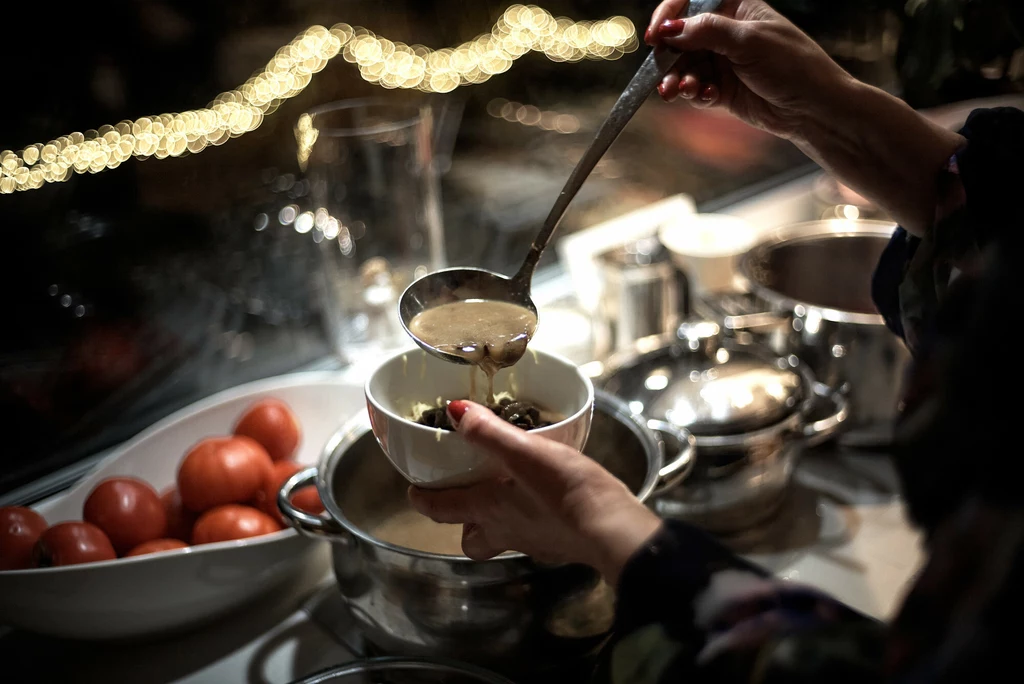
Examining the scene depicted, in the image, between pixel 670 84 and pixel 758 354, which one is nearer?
pixel 670 84

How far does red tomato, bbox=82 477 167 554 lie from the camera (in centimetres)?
80

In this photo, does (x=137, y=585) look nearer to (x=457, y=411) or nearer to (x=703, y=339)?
(x=457, y=411)

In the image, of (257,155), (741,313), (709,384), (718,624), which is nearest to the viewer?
(718,624)

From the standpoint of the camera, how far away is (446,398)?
77 centimetres

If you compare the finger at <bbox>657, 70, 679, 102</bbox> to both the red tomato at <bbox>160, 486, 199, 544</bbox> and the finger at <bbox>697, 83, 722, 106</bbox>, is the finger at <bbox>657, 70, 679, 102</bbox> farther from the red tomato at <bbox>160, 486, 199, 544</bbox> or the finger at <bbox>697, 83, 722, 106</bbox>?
the red tomato at <bbox>160, 486, 199, 544</bbox>

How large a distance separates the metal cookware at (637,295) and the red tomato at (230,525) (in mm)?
554

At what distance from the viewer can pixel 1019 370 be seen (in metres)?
0.34

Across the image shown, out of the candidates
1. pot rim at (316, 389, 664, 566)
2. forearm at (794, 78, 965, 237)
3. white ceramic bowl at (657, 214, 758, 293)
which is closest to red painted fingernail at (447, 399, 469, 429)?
pot rim at (316, 389, 664, 566)

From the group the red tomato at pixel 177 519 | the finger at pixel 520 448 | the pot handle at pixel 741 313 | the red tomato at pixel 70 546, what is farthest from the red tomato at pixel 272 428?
the pot handle at pixel 741 313

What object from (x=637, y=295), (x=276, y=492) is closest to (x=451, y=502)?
(x=276, y=492)

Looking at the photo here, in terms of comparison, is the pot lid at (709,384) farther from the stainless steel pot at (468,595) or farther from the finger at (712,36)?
the finger at (712,36)

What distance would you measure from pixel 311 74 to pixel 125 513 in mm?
877

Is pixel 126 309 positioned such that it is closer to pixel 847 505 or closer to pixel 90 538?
pixel 90 538

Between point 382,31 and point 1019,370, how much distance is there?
1274 millimetres
